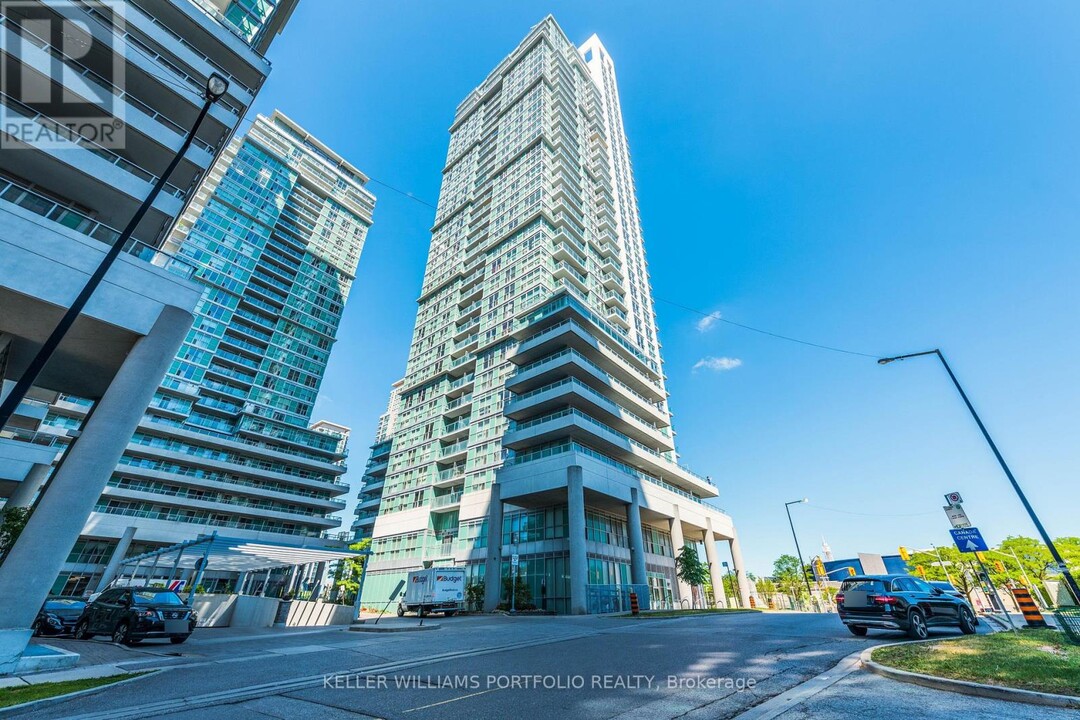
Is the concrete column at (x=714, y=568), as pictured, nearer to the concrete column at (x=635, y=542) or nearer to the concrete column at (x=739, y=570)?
the concrete column at (x=739, y=570)

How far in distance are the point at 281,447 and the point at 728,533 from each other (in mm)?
62766

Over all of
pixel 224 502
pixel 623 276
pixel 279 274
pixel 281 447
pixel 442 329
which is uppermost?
pixel 279 274

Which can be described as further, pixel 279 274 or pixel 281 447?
pixel 279 274

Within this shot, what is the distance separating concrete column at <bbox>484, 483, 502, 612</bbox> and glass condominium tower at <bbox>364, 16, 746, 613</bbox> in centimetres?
15

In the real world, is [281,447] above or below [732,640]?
above

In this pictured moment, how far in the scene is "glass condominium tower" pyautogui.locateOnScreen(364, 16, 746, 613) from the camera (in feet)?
121

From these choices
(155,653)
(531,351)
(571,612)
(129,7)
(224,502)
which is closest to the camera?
(155,653)

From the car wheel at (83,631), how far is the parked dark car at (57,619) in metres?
0.98

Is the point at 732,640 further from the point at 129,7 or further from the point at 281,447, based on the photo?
the point at 281,447

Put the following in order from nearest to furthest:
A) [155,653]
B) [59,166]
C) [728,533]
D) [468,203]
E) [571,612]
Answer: [155,653] < [59,166] < [571,612] < [728,533] < [468,203]

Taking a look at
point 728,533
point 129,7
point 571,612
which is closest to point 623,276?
point 728,533

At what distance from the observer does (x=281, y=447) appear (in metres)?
64.4

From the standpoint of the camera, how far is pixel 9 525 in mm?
18391

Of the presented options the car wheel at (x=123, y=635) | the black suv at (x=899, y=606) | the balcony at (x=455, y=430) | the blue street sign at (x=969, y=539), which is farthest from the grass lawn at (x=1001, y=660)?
the balcony at (x=455, y=430)
